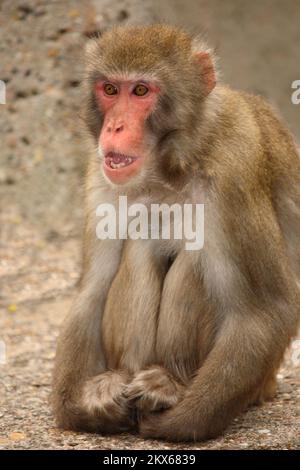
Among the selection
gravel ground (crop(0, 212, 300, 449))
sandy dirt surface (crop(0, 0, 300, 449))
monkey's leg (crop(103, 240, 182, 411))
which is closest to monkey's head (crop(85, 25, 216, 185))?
monkey's leg (crop(103, 240, 182, 411))

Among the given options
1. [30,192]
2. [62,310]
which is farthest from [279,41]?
[62,310]

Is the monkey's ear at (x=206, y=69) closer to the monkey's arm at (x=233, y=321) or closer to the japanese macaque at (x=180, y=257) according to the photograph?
the japanese macaque at (x=180, y=257)

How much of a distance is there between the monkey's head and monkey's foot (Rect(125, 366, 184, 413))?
108cm

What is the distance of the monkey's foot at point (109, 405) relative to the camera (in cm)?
557

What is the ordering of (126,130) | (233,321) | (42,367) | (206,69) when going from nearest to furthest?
(126,130)
(233,321)
(206,69)
(42,367)

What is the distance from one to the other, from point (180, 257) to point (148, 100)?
875 millimetres

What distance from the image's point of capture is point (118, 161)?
17.4 feet

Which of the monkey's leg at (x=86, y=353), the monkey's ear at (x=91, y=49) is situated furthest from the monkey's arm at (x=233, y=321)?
the monkey's ear at (x=91, y=49)

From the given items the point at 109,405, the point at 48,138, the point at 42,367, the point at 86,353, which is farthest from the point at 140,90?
the point at 48,138

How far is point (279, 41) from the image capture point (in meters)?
12.9

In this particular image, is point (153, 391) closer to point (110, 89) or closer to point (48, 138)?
point (110, 89)

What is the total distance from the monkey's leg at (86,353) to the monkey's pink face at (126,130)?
2.19 feet

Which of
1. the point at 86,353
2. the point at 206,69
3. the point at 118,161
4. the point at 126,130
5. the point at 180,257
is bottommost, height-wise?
the point at 86,353
